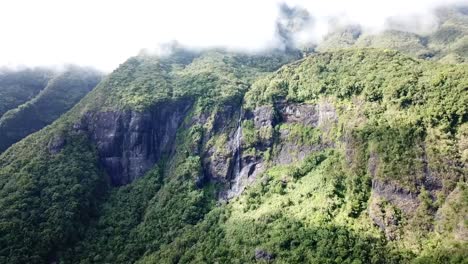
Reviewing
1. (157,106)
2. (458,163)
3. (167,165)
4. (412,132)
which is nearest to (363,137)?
(412,132)

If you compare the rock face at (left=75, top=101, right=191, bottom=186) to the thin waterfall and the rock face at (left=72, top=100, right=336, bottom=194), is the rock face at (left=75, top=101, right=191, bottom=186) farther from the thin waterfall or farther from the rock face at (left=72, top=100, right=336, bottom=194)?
the thin waterfall

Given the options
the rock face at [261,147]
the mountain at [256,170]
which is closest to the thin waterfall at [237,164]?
the rock face at [261,147]

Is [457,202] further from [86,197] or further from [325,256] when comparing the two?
[86,197]

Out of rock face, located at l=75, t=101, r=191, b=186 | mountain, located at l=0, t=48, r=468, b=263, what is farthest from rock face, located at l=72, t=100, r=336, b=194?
mountain, located at l=0, t=48, r=468, b=263

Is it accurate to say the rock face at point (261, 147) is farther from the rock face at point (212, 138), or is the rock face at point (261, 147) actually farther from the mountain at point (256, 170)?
the mountain at point (256, 170)

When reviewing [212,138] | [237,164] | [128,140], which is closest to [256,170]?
[237,164]
